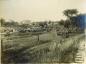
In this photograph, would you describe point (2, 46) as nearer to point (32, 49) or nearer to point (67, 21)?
point (32, 49)

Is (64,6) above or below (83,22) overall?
above

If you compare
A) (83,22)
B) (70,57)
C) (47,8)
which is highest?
(47,8)

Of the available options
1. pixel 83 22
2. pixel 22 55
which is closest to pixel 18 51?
pixel 22 55

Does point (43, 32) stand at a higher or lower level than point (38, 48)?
higher
